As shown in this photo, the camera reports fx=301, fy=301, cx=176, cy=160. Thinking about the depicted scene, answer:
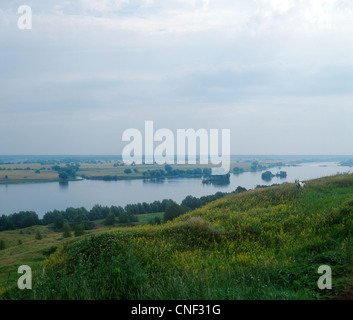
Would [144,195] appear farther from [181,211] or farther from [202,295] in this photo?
[202,295]

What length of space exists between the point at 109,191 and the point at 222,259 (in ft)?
221

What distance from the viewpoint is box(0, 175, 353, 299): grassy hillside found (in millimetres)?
4426

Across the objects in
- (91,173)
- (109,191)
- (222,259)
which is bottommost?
(109,191)

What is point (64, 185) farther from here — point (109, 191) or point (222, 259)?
point (222, 259)

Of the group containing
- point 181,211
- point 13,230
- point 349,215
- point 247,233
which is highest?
point 349,215

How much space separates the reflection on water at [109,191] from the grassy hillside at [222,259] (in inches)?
1818

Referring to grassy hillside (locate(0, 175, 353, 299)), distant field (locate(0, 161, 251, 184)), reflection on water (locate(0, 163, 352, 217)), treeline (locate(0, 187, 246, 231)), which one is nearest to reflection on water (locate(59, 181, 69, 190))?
reflection on water (locate(0, 163, 352, 217))

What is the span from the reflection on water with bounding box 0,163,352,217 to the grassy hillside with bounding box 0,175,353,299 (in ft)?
151

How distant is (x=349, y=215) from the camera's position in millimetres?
7836

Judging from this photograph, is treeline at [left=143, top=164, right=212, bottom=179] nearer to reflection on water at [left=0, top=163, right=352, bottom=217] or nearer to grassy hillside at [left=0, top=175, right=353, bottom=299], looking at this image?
reflection on water at [left=0, top=163, right=352, bottom=217]

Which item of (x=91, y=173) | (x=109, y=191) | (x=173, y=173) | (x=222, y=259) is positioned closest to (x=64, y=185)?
(x=91, y=173)

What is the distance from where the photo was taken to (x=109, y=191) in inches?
2827

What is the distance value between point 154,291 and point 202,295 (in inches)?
28.1
